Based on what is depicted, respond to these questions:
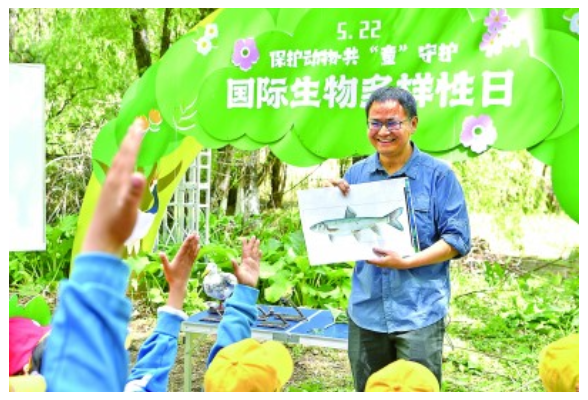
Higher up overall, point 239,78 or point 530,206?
point 239,78

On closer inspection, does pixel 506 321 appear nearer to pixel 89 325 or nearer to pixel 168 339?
pixel 168 339

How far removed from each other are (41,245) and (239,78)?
1176 mm

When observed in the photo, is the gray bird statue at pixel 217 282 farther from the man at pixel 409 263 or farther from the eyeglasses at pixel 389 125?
the eyeglasses at pixel 389 125

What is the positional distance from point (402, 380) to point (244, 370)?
0.47 metres

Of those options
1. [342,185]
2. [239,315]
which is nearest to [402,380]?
[239,315]

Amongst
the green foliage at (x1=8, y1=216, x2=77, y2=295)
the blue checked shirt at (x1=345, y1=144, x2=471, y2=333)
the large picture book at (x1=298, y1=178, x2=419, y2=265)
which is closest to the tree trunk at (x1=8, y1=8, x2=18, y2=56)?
the green foliage at (x1=8, y1=216, x2=77, y2=295)

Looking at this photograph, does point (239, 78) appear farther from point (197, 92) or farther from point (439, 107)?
point (439, 107)

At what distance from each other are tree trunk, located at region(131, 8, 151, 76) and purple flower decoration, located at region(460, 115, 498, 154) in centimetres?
150

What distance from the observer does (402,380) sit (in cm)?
193
